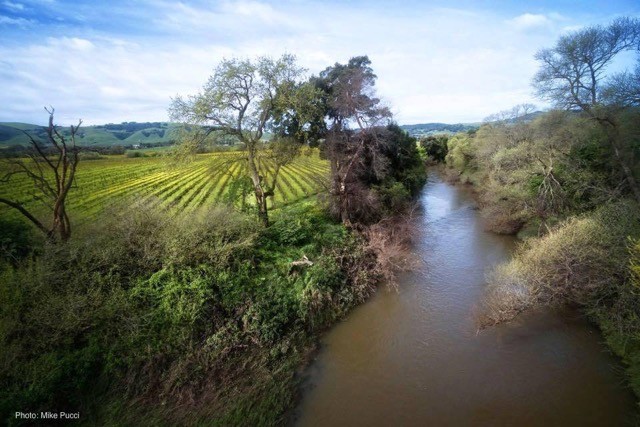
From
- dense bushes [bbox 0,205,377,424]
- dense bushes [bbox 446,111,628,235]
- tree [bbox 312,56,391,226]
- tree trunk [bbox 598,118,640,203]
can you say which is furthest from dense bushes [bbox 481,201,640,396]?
tree [bbox 312,56,391,226]

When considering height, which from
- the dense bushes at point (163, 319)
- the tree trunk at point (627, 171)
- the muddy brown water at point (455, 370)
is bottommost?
the muddy brown water at point (455, 370)

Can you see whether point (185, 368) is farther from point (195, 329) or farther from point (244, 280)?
point (244, 280)

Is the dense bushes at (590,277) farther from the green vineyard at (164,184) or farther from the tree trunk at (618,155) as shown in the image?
the green vineyard at (164,184)

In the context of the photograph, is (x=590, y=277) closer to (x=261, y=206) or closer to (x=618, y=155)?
(x=618, y=155)

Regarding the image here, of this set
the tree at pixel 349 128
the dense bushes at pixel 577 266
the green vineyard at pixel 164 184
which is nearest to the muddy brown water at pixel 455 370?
the dense bushes at pixel 577 266

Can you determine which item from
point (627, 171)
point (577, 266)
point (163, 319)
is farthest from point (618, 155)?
point (163, 319)

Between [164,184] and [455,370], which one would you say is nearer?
[455,370]
